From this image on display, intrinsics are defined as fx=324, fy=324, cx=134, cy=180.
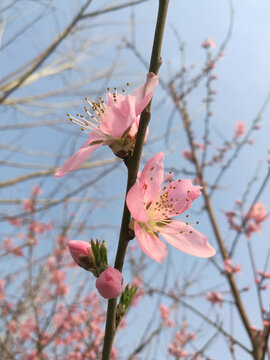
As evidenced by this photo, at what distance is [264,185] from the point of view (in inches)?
84.2

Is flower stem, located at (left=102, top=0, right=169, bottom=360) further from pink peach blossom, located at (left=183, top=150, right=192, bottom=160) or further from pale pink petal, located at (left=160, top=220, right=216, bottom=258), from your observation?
pink peach blossom, located at (left=183, top=150, right=192, bottom=160)

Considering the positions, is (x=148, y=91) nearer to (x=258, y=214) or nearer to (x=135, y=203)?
(x=135, y=203)

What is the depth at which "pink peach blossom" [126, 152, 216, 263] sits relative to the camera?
0.61 m

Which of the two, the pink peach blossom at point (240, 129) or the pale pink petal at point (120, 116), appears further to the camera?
the pink peach blossom at point (240, 129)

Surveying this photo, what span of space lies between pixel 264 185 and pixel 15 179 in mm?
1829

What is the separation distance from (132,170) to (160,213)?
25 cm

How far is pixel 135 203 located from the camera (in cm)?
58

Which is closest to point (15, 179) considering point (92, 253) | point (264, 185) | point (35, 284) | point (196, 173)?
point (35, 284)

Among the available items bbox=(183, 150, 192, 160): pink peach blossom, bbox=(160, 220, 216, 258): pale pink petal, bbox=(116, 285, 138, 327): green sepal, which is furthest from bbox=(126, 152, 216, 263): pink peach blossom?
bbox=(183, 150, 192, 160): pink peach blossom

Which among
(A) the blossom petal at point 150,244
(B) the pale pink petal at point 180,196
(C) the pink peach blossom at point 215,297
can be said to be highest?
(B) the pale pink petal at point 180,196

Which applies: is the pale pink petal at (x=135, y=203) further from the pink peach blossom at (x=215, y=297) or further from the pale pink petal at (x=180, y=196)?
the pink peach blossom at (x=215, y=297)

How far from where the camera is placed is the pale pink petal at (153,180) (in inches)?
27.0

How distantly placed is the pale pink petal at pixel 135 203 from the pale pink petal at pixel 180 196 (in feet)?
0.70

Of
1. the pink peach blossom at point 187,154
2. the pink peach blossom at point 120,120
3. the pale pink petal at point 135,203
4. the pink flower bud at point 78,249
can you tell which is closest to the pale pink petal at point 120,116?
the pink peach blossom at point 120,120
